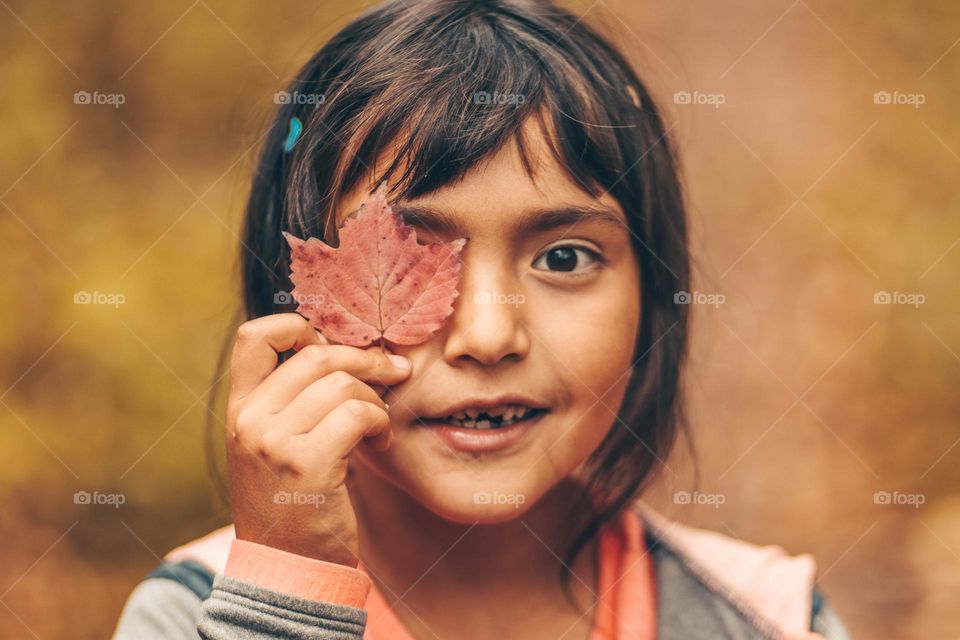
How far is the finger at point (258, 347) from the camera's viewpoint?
4.88ft

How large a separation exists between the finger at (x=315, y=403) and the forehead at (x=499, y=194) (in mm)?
292

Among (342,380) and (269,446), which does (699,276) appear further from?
(269,446)

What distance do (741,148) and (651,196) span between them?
1838 millimetres

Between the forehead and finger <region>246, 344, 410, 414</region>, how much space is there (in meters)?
0.24

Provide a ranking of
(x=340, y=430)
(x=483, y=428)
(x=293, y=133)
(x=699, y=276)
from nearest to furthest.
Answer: (x=340, y=430)
(x=483, y=428)
(x=293, y=133)
(x=699, y=276)

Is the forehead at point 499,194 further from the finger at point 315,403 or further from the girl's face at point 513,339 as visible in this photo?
the finger at point 315,403

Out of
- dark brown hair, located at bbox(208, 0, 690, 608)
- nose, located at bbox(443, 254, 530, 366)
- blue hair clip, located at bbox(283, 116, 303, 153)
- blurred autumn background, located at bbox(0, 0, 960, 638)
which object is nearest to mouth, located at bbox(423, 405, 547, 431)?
nose, located at bbox(443, 254, 530, 366)

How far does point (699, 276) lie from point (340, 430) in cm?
172

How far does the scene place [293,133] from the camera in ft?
5.53

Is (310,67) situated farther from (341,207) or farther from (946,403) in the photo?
(946,403)

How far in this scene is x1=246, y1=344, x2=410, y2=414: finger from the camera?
1459 mm

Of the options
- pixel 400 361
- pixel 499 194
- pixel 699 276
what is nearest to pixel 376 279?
pixel 400 361

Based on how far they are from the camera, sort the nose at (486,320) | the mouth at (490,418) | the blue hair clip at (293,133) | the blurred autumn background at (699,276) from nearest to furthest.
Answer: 1. the nose at (486,320)
2. the mouth at (490,418)
3. the blue hair clip at (293,133)
4. the blurred autumn background at (699,276)

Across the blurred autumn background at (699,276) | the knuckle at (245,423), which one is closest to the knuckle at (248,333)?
the knuckle at (245,423)
